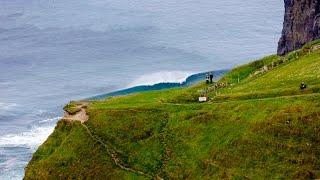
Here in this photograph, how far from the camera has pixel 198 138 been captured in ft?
285

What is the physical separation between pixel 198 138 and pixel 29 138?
313 ft

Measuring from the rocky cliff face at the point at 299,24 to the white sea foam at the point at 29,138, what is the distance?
204ft

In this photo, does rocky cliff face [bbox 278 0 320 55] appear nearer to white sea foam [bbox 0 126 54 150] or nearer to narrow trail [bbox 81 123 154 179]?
white sea foam [bbox 0 126 54 150]

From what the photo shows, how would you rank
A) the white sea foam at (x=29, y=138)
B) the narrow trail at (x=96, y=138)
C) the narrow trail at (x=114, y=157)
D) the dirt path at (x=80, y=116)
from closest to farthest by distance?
the narrow trail at (x=114, y=157)
the narrow trail at (x=96, y=138)
the dirt path at (x=80, y=116)
the white sea foam at (x=29, y=138)

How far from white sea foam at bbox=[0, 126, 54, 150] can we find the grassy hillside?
69225mm

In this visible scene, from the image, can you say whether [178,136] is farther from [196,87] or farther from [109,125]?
[196,87]

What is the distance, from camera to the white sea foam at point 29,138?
555 feet

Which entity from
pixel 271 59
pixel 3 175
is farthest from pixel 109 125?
pixel 3 175

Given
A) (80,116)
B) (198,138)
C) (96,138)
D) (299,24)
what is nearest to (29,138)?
(299,24)

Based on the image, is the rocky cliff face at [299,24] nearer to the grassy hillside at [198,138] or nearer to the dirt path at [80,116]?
the grassy hillside at [198,138]

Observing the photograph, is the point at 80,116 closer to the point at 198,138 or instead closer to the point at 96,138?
the point at 96,138

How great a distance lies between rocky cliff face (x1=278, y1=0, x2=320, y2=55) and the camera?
565 feet

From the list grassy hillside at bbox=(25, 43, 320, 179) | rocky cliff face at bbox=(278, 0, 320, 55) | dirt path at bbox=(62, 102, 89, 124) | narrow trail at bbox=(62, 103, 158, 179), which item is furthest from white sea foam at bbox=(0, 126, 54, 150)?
grassy hillside at bbox=(25, 43, 320, 179)

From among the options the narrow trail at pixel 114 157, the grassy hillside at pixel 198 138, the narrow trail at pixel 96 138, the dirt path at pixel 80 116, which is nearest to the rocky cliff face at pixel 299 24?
the grassy hillside at pixel 198 138
